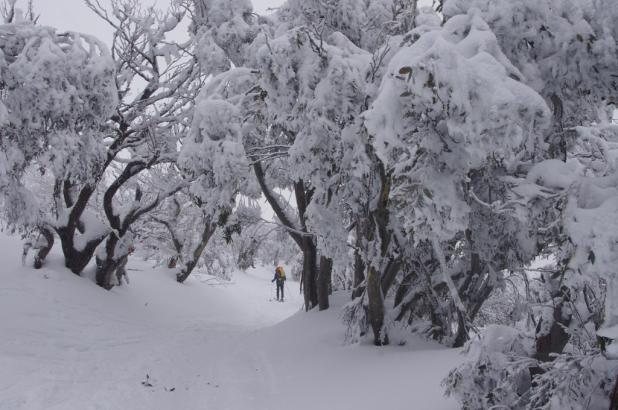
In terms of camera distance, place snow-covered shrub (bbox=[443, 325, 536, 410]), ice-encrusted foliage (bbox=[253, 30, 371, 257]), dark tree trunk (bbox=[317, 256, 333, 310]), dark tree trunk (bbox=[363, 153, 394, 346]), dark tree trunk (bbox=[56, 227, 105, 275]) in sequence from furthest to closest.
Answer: dark tree trunk (bbox=[56, 227, 105, 275]) → dark tree trunk (bbox=[317, 256, 333, 310]) → dark tree trunk (bbox=[363, 153, 394, 346]) → ice-encrusted foliage (bbox=[253, 30, 371, 257]) → snow-covered shrub (bbox=[443, 325, 536, 410])

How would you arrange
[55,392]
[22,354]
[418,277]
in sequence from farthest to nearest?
[418,277] → [22,354] → [55,392]

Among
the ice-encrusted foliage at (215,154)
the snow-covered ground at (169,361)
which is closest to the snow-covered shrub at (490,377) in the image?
the snow-covered ground at (169,361)

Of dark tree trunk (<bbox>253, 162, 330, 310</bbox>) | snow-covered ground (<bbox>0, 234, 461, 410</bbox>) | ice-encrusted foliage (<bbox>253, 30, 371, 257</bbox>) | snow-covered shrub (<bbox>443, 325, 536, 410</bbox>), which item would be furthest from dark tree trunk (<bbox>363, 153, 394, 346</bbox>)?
dark tree trunk (<bbox>253, 162, 330, 310</bbox>)

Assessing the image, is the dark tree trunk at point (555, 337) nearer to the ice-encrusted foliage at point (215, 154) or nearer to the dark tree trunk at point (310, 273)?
the ice-encrusted foliage at point (215, 154)

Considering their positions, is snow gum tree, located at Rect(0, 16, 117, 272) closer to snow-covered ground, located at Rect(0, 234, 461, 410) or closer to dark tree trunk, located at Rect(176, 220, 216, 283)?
snow-covered ground, located at Rect(0, 234, 461, 410)

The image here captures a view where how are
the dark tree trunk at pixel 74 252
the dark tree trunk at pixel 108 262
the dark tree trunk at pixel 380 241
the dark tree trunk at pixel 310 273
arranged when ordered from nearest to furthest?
the dark tree trunk at pixel 380 241 < the dark tree trunk at pixel 310 273 < the dark tree trunk at pixel 74 252 < the dark tree trunk at pixel 108 262

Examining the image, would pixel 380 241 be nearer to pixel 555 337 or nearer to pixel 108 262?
pixel 555 337

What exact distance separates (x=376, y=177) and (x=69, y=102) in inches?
203

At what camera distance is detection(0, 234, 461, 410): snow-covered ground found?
5.27 metres

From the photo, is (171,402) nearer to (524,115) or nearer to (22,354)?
(22,354)

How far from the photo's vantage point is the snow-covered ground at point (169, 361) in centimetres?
527

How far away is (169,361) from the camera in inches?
291

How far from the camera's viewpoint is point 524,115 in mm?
3428

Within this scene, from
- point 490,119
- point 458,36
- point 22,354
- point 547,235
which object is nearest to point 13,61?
point 22,354
